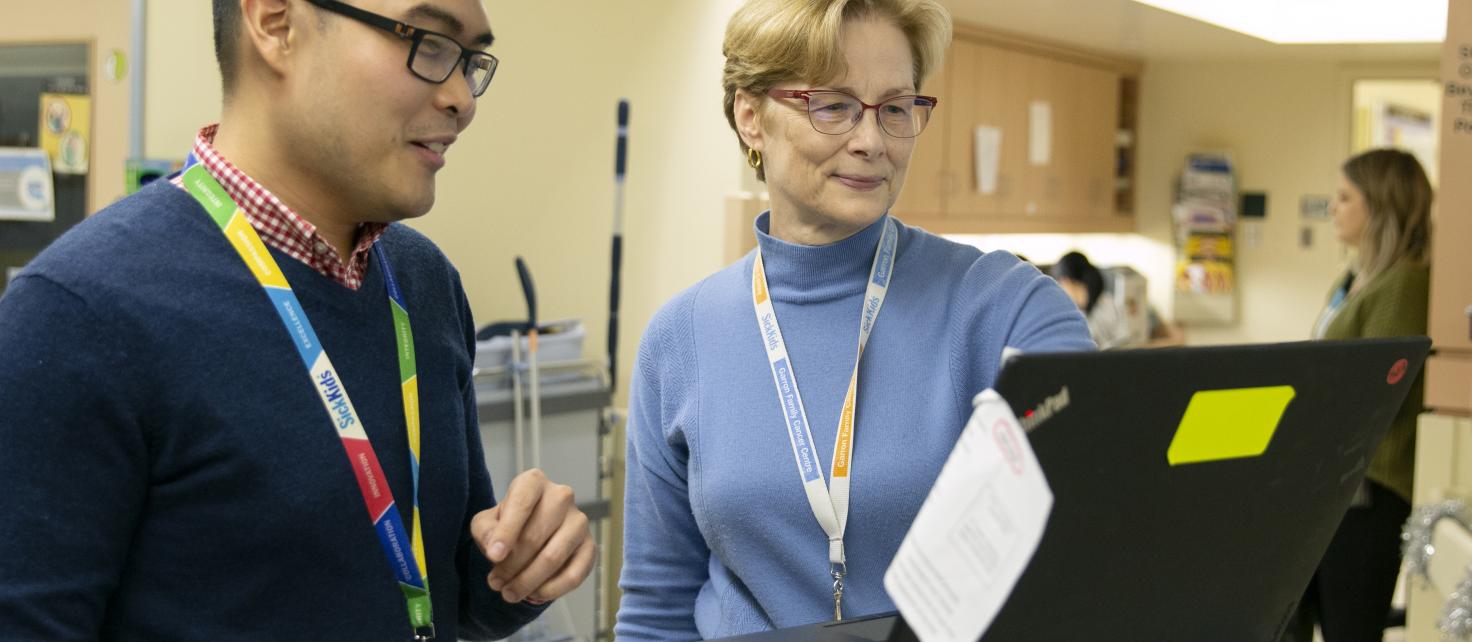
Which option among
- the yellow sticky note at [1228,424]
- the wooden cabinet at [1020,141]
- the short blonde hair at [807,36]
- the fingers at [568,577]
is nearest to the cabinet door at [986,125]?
the wooden cabinet at [1020,141]

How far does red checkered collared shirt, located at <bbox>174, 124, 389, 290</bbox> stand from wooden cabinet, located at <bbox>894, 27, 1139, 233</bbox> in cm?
383

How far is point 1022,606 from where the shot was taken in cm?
71

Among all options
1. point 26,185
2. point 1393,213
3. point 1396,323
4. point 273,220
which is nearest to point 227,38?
point 273,220

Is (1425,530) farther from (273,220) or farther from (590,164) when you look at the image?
(590,164)

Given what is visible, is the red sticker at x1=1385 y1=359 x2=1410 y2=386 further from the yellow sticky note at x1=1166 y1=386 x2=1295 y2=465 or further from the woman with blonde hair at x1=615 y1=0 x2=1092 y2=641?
the woman with blonde hair at x1=615 y1=0 x2=1092 y2=641

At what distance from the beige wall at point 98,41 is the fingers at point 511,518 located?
280 centimetres

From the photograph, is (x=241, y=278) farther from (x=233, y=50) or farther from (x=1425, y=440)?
(x=1425, y=440)

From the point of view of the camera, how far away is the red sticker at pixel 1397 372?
0.84 metres

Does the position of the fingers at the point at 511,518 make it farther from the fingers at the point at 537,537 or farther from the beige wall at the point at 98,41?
the beige wall at the point at 98,41

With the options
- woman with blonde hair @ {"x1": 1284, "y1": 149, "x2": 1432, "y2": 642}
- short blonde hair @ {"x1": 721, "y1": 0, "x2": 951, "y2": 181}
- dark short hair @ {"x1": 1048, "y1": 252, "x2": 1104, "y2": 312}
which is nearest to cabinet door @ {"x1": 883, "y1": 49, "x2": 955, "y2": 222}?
dark short hair @ {"x1": 1048, "y1": 252, "x2": 1104, "y2": 312}

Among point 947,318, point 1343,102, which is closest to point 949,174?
point 1343,102

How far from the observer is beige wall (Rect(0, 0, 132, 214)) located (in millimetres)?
3457

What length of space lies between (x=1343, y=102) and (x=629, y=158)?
3.87 meters

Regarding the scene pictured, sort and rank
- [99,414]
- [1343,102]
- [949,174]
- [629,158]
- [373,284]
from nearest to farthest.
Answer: [99,414], [373,284], [629,158], [949,174], [1343,102]
